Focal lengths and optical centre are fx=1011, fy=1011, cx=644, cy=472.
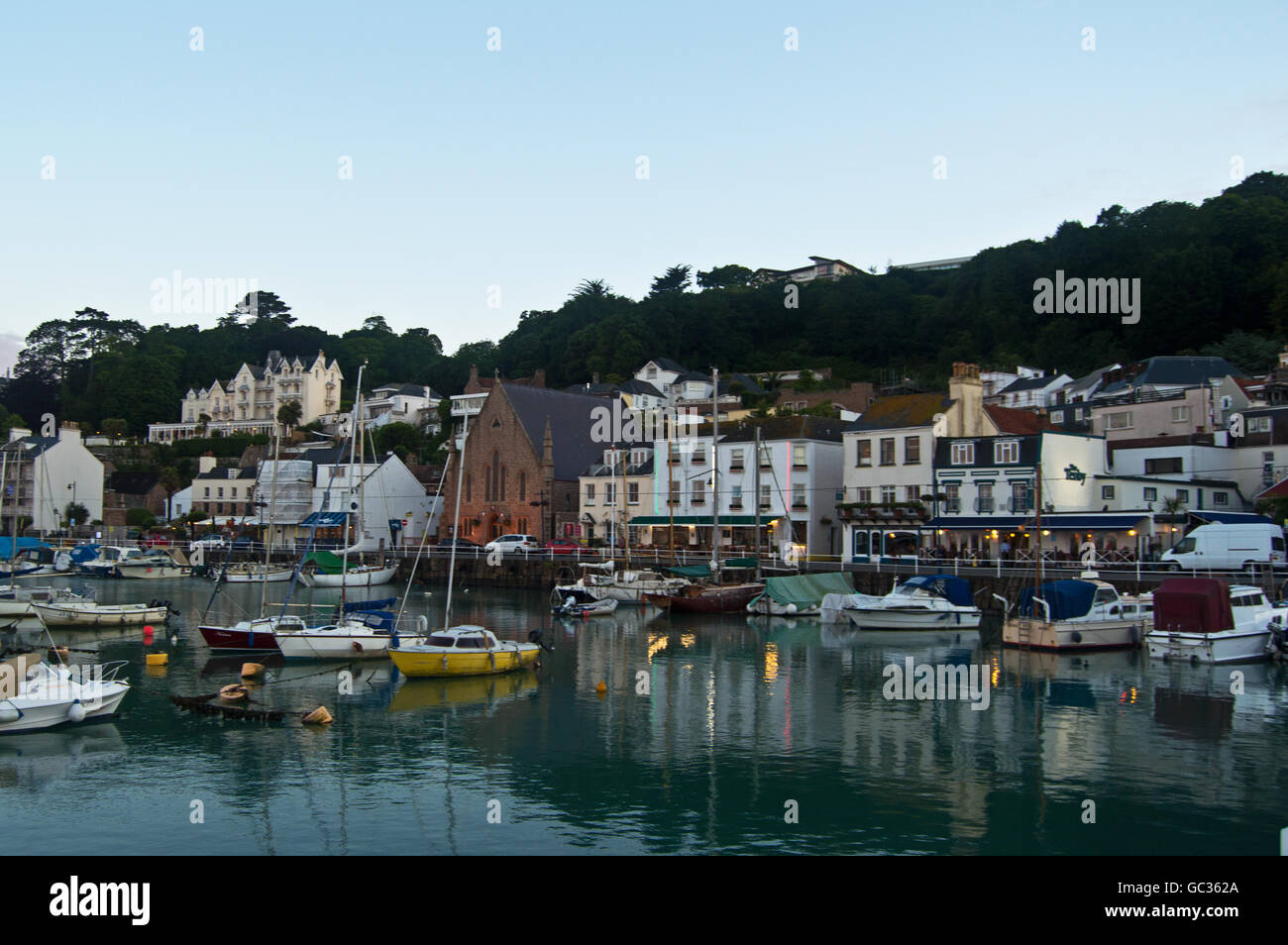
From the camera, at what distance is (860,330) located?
5837 inches

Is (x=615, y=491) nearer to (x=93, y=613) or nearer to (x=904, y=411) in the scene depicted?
(x=904, y=411)

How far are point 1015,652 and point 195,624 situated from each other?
38.2m

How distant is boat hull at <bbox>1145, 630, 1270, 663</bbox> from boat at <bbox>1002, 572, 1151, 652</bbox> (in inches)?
117

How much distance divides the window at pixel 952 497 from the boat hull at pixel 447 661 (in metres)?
34.1

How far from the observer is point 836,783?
2167 centimetres

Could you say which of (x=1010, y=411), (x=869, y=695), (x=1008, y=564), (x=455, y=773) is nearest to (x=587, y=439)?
(x=1010, y=411)

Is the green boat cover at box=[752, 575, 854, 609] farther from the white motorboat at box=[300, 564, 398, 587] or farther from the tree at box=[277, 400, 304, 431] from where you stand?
the tree at box=[277, 400, 304, 431]

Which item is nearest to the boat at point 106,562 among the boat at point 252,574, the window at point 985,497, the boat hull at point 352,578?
the boat at point 252,574

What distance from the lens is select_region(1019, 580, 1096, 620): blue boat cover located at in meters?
41.2

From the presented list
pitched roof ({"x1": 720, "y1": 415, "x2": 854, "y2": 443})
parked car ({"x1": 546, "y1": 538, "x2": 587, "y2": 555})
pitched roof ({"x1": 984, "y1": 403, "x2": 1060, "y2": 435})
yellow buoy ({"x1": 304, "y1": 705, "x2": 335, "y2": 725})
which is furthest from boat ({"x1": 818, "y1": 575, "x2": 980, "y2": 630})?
parked car ({"x1": 546, "y1": 538, "x2": 587, "y2": 555})

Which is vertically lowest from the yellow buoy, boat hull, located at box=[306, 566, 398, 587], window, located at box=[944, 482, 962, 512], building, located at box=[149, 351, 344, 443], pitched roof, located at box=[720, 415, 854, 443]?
boat hull, located at box=[306, 566, 398, 587]

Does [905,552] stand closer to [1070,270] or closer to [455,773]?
[455,773]

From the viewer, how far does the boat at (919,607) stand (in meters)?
46.3

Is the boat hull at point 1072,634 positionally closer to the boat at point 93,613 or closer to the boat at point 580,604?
the boat at point 580,604
